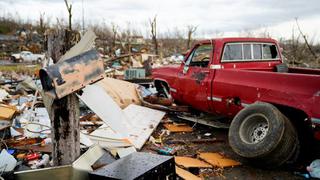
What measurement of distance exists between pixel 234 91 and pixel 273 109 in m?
0.96

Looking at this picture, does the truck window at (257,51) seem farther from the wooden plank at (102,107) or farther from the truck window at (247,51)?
the wooden plank at (102,107)

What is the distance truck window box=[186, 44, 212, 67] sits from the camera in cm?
637

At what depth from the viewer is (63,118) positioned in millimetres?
2979

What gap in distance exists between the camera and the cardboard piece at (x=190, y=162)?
15.0 ft

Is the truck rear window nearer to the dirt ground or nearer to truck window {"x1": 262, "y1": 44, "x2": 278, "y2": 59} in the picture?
truck window {"x1": 262, "y1": 44, "x2": 278, "y2": 59}

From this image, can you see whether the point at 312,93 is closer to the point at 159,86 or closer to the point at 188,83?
the point at 188,83

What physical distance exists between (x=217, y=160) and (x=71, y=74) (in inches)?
116

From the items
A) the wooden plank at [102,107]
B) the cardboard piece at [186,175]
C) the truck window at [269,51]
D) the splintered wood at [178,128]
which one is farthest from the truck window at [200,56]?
the wooden plank at [102,107]

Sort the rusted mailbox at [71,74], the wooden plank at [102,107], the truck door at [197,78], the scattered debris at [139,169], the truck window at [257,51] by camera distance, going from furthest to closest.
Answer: the truck window at [257,51] < the truck door at [197,78] < the wooden plank at [102,107] < the scattered debris at [139,169] < the rusted mailbox at [71,74]

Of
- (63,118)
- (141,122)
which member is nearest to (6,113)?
(141,122)

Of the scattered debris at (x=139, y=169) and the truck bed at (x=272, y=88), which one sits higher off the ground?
the truck bed at (x=272, y=88)

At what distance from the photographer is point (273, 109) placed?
4.30 meters

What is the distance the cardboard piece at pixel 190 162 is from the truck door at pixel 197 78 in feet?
4.47

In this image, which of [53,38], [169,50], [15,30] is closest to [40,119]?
[53,38]
